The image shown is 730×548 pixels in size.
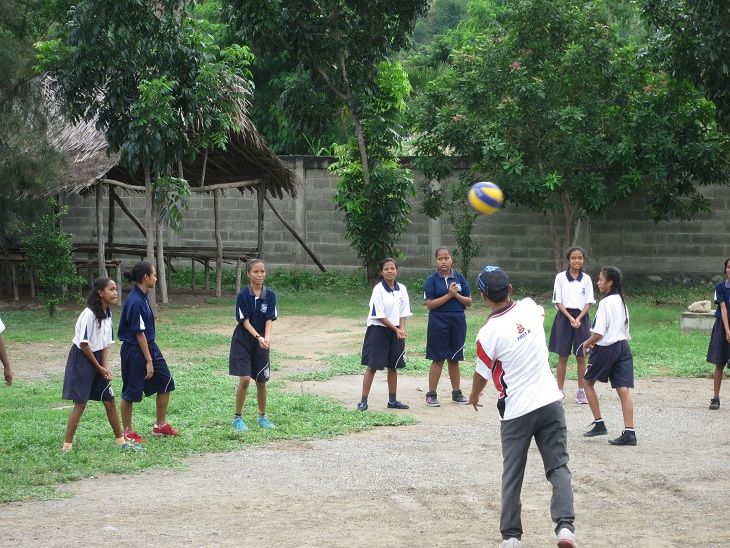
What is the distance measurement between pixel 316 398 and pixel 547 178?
1020 centimetres

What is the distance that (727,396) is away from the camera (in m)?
11.8

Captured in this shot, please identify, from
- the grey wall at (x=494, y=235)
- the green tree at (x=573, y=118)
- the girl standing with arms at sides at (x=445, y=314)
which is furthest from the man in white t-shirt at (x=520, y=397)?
the grey wall at (x=494, y=235)

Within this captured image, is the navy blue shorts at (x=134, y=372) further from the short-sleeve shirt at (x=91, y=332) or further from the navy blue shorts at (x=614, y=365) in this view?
the navy blue shorts at (x=614, y=365)

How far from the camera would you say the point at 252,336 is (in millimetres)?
9633

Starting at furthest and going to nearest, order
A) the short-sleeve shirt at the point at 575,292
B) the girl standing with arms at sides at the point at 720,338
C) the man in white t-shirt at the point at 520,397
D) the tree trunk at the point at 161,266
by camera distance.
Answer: the tree trunk at the point at 161,266, the short-sleeve shirt at the point at 575,292, the girl standing with arms at sides at the point at 720,338, the man in white t-shirt at the point at 520,397

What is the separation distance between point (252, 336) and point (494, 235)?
1464cm

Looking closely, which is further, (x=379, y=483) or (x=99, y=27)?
(x=99, y=27)

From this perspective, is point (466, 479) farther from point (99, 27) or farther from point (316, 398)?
point (99, 27)

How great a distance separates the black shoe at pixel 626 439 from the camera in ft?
30.1

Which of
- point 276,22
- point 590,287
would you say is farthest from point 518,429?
point 276,22

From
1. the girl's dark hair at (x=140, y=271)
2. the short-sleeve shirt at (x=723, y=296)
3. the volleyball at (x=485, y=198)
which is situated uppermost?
the volleyball at (x=485, y=198)

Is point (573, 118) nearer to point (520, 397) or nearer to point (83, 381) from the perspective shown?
point (83, 381)

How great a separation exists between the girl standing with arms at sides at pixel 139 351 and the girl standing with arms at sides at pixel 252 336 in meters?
0.73

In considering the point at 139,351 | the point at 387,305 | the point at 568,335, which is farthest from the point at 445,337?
the point at 139,351
